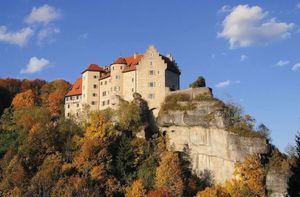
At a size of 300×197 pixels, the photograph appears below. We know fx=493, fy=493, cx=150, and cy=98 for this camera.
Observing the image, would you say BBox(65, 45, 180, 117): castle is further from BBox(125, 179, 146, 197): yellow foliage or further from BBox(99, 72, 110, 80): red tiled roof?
BBox(125, 179, 146, 197): yellow foliage

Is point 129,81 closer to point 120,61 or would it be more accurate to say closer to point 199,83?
point 120,61

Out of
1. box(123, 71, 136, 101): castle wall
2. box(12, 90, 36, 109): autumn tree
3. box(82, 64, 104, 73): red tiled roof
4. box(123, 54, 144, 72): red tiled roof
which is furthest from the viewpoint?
box(12, 90, 36, 109): autumn tree

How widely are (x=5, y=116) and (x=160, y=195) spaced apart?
39173 mm

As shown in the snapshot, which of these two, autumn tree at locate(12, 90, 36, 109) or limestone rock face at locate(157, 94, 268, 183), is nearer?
limestone rock face at locate(157, 94, 268, 183)

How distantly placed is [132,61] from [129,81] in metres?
4.89

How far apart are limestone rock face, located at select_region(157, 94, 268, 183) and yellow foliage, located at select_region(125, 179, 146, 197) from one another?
37.5 ft

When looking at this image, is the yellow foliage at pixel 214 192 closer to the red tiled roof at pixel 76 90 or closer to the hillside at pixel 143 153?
the hillside at pixel 143 153

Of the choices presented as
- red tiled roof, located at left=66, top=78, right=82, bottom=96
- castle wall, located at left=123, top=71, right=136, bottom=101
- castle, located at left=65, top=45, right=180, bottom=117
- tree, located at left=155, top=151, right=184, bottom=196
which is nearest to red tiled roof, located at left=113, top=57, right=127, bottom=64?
castle, located at left=65, top=45, right=180, bottom=117

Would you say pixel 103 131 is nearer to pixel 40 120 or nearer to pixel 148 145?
pixel 148 145

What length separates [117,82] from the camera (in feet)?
277

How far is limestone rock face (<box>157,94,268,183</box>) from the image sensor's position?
73.3 meters

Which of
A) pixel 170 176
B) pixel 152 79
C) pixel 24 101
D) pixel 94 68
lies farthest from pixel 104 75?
pixel 170 176

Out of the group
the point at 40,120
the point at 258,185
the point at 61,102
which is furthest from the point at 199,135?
the point at 61,102

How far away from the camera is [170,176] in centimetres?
7088
